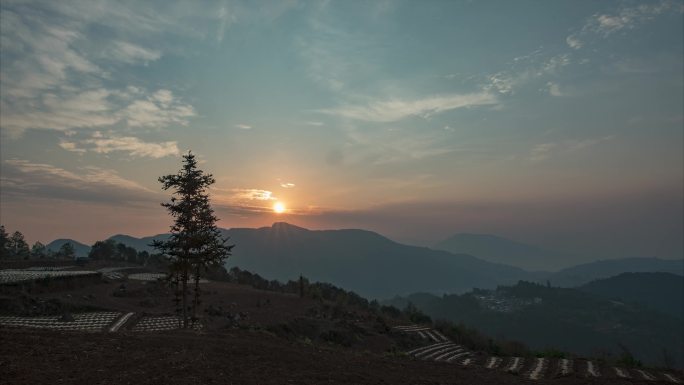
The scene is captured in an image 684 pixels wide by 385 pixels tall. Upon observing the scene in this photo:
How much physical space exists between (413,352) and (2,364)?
2858 centimetres

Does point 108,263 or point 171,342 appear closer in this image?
point 171,342

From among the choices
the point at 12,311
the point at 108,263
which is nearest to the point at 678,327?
the point at 108,263

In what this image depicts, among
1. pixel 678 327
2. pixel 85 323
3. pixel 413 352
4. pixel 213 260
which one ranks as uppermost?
pixel 213 260

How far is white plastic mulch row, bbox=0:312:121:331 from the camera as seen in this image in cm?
2631

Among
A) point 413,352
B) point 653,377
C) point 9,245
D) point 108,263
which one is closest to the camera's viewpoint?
point 653,377

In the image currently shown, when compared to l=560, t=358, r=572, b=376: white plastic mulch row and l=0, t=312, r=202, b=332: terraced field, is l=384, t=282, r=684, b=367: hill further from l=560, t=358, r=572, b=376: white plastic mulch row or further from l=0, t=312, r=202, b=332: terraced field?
l=0, t=312, r=202, b=332: terraced field

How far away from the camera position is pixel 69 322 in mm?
28500

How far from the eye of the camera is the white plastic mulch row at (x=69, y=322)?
2631 cm

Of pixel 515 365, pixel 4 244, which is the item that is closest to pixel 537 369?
pixel 515 365

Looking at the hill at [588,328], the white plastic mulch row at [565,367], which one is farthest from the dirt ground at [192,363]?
the hill at [588,328]

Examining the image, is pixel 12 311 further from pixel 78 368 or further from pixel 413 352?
pixel 413 352

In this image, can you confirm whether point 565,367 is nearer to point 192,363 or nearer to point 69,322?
point 192,363

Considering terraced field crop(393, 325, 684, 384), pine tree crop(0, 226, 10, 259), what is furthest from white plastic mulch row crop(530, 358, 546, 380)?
pine tree crop(0, 226, 10, 259)

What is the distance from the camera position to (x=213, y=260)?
1099 inches
